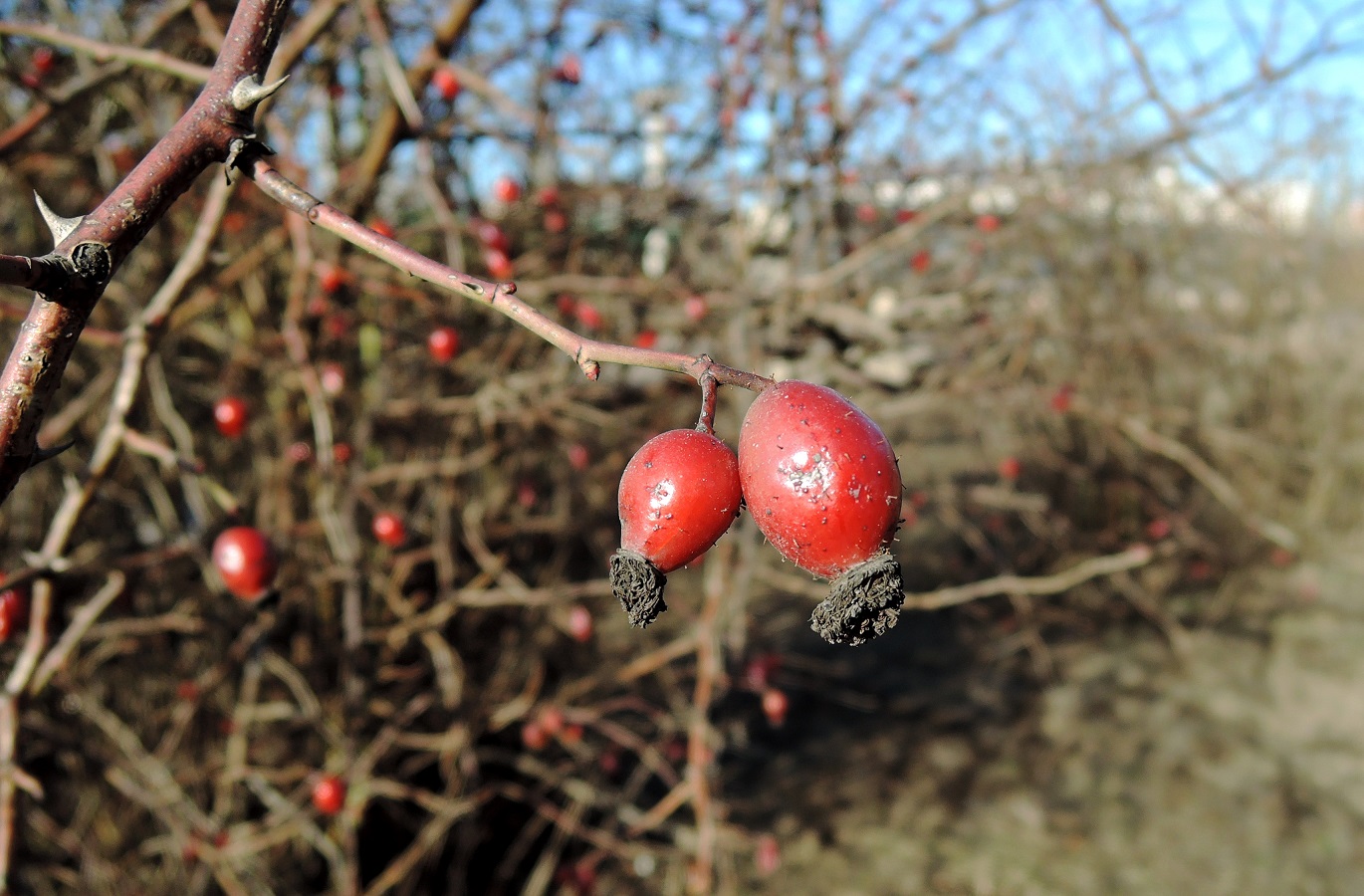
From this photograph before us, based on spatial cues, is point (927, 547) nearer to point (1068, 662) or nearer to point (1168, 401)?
point (1068, 662)

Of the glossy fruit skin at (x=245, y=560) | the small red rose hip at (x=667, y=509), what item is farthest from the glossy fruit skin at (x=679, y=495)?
the glossy fruit skin at (x=245, y=560)

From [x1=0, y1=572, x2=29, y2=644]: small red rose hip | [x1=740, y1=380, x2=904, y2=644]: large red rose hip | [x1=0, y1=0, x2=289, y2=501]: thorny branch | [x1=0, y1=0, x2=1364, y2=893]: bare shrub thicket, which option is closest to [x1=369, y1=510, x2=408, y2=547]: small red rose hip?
[x1=0, y1=0, x2=1364, y2=893]: bare shrub thicket

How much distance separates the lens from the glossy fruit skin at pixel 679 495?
0.69 meters

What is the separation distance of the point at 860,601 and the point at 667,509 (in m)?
0.16

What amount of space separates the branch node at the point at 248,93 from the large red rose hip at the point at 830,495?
41 cm

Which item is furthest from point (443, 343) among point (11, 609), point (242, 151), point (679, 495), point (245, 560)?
point (679, 495)

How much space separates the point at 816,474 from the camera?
662 mm

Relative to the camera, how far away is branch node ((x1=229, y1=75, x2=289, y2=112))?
67 cm

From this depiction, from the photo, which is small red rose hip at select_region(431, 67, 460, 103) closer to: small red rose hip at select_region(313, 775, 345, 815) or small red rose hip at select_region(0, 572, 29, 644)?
small red rose hip at select_region(0, 572, 29, 644)

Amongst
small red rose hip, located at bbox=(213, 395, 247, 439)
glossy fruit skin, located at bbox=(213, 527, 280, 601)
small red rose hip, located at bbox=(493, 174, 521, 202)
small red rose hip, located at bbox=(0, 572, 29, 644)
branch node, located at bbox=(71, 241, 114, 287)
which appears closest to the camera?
branch node, located at bbox=(71, 241, 114, 287)

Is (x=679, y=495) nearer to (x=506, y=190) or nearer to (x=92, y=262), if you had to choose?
(x=92, y=262)

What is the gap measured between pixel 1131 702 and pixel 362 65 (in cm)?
457

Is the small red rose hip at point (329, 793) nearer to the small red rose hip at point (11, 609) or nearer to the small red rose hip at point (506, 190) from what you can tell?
the small red rose hip at point (11, 609)

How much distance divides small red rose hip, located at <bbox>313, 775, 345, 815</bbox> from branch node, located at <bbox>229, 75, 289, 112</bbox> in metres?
1.96
